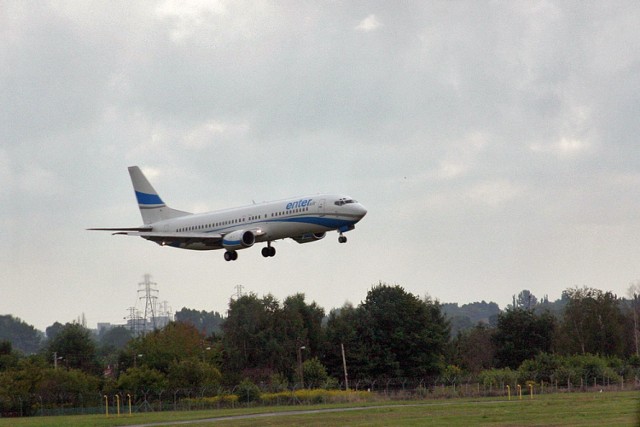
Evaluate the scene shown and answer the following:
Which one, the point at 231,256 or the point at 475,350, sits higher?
the point at 231,256

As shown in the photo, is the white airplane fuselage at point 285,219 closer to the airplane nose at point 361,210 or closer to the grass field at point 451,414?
the airplane nose at point 361,210

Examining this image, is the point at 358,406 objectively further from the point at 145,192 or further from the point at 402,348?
the point at 402,348

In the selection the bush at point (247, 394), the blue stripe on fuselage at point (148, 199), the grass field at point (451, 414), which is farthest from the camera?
the blue stripe on fuselage at point (148, 199)

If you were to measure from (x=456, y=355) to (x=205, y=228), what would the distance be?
2473 inches

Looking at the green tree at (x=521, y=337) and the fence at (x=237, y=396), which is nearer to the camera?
the fence at (x=237, y=396)

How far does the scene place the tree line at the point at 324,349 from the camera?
330ft

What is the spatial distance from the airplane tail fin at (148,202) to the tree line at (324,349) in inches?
644

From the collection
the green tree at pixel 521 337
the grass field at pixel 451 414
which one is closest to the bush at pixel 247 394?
the grass field at pixel 451 414

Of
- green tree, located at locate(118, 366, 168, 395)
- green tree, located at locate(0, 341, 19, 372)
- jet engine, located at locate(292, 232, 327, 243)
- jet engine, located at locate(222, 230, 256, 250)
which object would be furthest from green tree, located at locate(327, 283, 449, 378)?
jet engine, located at locate(222, 230, 256, 250)

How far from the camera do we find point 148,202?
95438 millimetres

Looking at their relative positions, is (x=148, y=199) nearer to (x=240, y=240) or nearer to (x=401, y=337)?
(x=240, y=240)

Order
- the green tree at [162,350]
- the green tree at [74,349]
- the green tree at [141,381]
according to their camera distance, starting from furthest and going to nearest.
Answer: the green tree at [74,349], the green tree at [162,350], the green tree at [141,381]

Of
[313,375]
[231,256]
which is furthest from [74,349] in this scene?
[231,256]

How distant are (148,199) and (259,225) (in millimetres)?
24011
